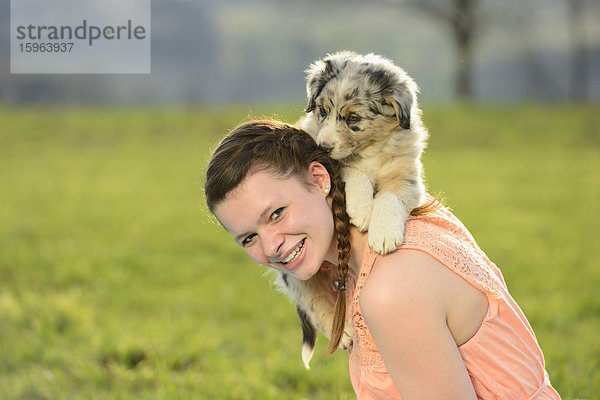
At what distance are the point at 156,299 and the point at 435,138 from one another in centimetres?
1288

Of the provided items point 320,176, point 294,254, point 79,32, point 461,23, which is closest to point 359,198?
point 320,176

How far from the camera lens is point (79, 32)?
7.14m

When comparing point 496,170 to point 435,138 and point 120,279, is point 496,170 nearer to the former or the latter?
point 435,138

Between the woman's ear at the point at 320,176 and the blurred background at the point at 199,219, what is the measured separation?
42cm

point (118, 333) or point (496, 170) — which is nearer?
point (118, 333)

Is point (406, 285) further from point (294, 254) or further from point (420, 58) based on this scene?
point (420, 58)

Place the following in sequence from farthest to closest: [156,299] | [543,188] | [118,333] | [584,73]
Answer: [584,73] < [543,188] < [156,299] < [118,333]

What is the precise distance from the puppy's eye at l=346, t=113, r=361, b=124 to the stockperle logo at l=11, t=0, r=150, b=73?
3.35m

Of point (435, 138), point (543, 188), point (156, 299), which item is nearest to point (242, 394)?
point (156, 299)

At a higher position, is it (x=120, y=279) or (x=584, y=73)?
(x=584, y=73)

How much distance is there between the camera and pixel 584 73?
23.6 metres

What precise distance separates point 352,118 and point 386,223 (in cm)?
81

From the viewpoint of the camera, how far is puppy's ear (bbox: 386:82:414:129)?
9.14 ft

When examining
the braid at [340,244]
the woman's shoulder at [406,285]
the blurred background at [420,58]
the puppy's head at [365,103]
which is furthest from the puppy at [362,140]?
the blurred background at [420,58]
